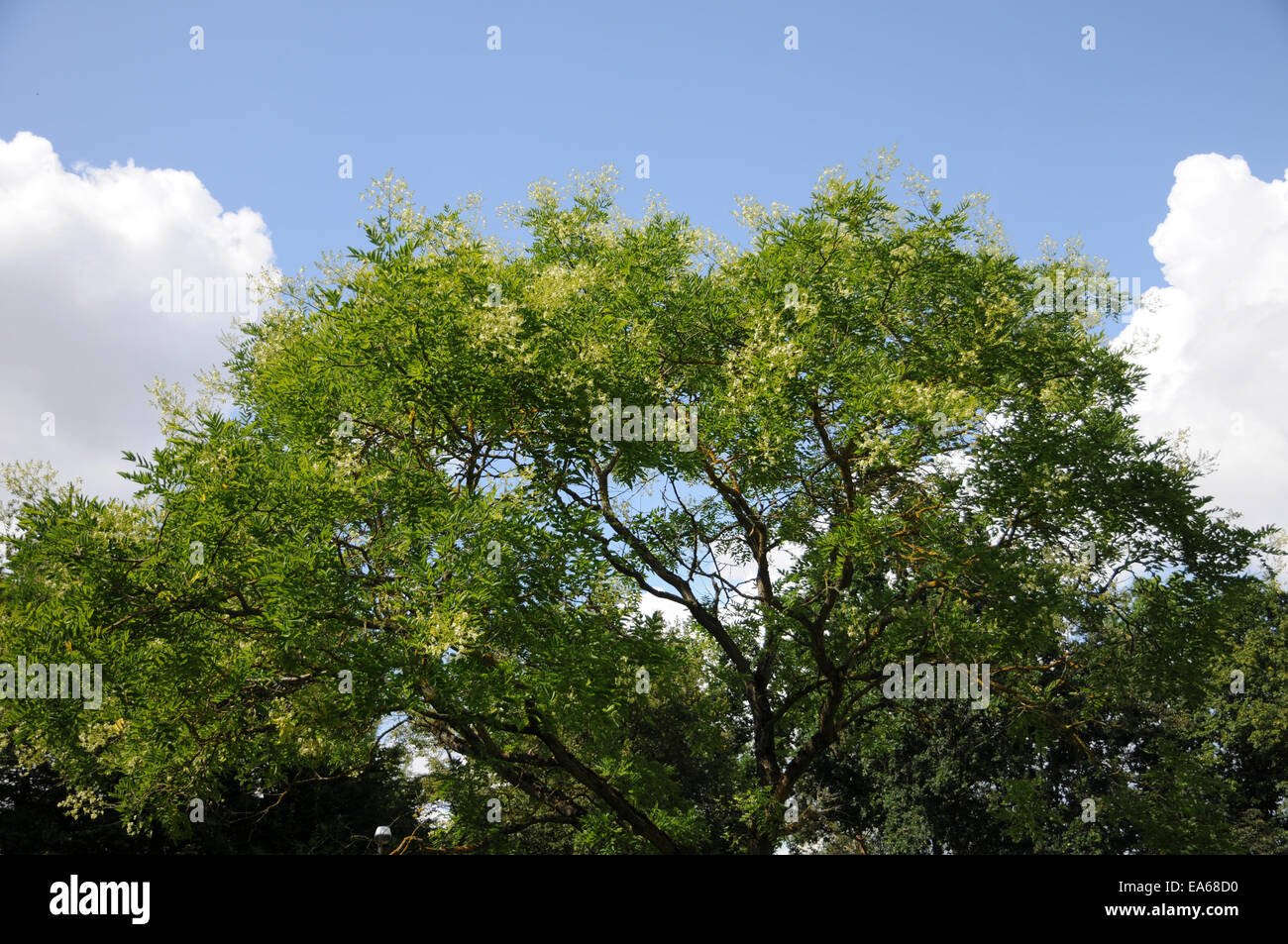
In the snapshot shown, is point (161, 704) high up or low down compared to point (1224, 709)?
up

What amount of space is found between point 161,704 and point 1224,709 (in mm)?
38655

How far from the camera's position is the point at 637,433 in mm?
13594

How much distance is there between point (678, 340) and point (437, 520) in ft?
21.5

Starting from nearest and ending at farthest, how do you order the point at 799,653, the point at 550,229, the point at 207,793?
1. the point at 207,793
2. the point at 550,229
3. the point at 799,653

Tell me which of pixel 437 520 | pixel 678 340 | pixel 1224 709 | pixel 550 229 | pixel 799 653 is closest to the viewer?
pixel 437 520

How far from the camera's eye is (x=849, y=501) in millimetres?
13648

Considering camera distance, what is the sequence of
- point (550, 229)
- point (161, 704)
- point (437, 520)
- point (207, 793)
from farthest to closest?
point (550, 229)
point (207, 793)
point (161, 704)
point (437, 520)

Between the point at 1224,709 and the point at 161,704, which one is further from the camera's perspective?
the point at 1224,709

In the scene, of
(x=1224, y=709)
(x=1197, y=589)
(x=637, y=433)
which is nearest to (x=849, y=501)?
(x=637, y=433)
